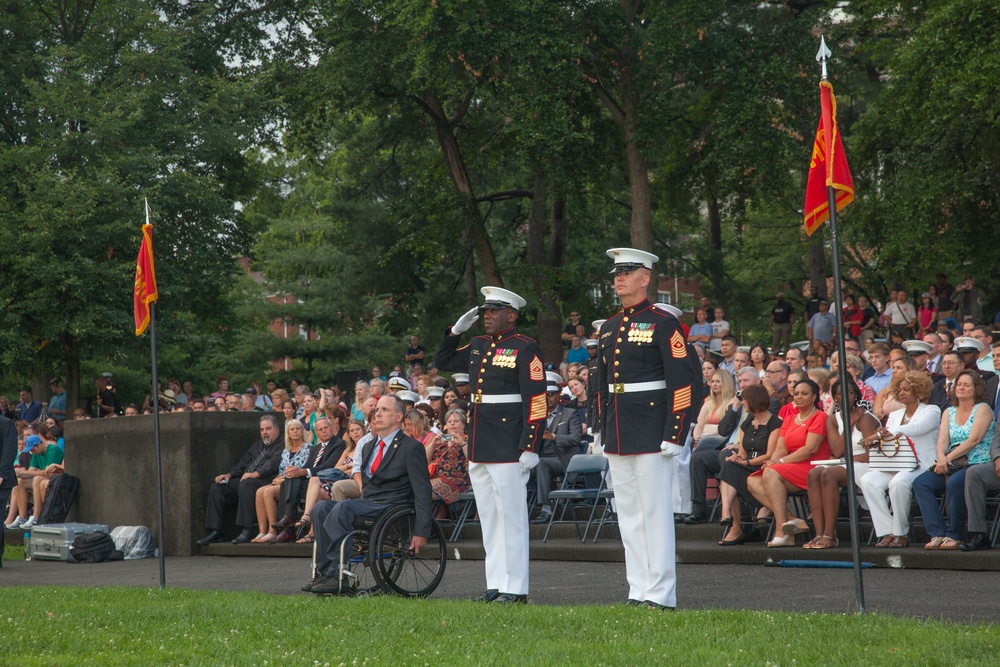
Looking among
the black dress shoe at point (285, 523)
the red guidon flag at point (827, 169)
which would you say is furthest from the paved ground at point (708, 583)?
the red guidon flag at point (827, 169)

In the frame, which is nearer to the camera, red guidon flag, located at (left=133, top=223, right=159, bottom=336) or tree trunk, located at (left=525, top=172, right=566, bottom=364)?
red guidon flag, located at (left=133, top=223, right=159, bottom=336)

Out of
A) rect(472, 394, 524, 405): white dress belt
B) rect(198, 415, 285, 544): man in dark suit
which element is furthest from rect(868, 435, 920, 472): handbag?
rect(198, 415, 285, 544): man in dark suit

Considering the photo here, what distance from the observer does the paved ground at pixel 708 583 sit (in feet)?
27.0

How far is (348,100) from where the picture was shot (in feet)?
93.6

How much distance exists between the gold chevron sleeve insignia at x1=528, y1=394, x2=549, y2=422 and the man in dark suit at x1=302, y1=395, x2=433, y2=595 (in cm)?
109

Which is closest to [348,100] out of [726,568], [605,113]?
[605,113]

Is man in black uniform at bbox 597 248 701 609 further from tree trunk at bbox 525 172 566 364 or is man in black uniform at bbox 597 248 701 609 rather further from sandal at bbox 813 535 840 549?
tree trunk at bbox 525 172 566 364

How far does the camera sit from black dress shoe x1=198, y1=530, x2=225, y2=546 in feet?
50.9

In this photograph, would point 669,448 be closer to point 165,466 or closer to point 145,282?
point 145,282

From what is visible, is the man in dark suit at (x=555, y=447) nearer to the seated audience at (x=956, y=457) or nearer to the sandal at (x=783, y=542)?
the sandal at (x=783, y=542)

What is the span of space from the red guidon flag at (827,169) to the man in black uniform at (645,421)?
49.0 inches

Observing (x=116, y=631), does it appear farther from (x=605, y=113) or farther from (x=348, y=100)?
(x=605, y=113)

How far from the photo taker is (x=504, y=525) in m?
8.91

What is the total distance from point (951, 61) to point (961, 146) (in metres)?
3.14
